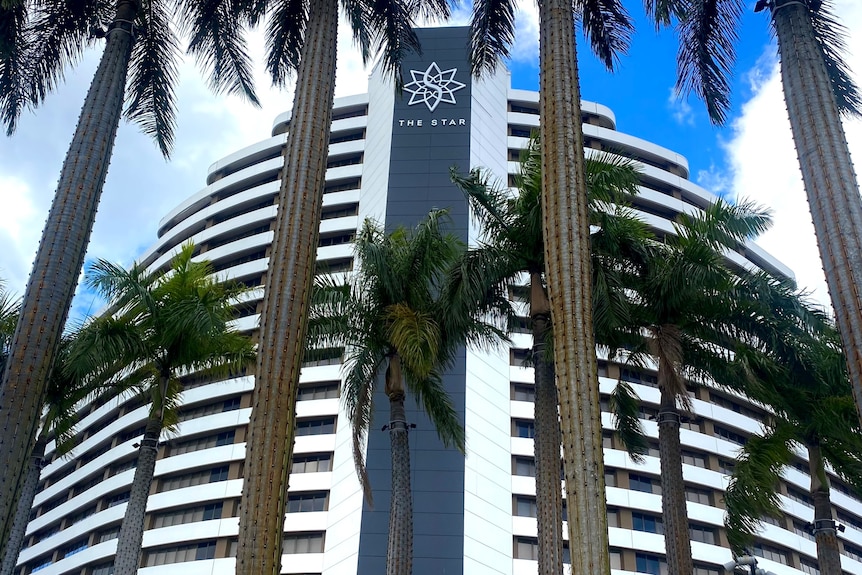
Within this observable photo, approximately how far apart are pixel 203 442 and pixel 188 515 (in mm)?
5248

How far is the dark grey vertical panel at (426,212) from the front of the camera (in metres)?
49.6

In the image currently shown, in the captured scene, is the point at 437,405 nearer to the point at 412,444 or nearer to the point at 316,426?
the point at 412,444

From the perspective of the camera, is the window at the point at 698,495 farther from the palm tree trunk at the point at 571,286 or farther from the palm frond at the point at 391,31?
the palm tree trunk at the point at 571,286

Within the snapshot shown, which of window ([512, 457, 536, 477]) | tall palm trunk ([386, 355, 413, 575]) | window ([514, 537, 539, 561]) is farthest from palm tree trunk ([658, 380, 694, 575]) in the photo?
window ([512, 457, 536, 477])

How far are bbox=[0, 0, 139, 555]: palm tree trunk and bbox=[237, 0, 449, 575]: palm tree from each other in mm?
3123

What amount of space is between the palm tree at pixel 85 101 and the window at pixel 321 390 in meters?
40.0

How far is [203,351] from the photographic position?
23.5 metres

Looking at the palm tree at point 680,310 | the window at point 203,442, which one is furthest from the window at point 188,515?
the palm tree at point 680,310

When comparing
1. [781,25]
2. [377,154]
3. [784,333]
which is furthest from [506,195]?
[377,154]

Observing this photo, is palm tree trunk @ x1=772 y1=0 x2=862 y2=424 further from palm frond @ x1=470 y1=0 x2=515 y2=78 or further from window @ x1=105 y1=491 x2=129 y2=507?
window @ x1=105 y1=491 x2=129 y2=507

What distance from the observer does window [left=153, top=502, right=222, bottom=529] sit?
58.1 metres

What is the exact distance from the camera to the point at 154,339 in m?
23.3

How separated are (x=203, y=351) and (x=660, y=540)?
40.4m

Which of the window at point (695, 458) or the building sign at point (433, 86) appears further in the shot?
the building sign at point (433, 86)
